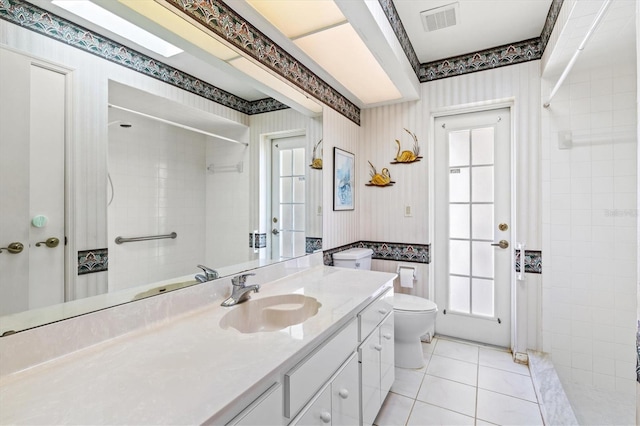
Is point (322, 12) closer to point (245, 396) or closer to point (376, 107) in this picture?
point (376, 107)

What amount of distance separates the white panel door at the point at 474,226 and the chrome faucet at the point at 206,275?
6.91ft

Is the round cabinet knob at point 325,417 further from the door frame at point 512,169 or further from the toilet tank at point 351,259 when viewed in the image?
the door frame at point 512,169

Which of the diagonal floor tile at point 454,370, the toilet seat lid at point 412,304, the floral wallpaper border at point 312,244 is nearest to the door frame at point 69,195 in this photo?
the floral wallpaper border at point 312,244

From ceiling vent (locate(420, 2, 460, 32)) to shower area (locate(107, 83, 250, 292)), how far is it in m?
1.55

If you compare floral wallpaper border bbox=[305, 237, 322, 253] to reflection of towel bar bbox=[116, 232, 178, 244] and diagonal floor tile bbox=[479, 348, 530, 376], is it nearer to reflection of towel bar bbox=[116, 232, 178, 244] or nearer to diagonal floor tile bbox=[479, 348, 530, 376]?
reflection of towel bar bbox=[116, 232, 178, 244]

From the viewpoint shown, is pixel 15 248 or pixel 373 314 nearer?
pixel 15 248

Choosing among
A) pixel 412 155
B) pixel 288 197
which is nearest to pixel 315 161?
pixel 288 197

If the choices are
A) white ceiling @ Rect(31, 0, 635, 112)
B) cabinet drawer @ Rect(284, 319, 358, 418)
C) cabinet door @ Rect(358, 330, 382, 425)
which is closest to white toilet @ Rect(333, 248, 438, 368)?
cabinet door @ Rect(358, 330, 382, 425)

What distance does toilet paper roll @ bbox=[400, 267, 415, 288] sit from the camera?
2625 mm

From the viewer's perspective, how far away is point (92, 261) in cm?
94

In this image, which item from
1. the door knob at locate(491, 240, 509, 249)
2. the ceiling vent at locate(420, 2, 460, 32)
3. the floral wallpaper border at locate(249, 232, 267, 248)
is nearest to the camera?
the floral wallpaper border at locate(249, 232, 267, 248)

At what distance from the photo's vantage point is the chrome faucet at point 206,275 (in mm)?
1265

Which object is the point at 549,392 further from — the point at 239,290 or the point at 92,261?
the point at 92,261

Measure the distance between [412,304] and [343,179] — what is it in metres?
1.15
